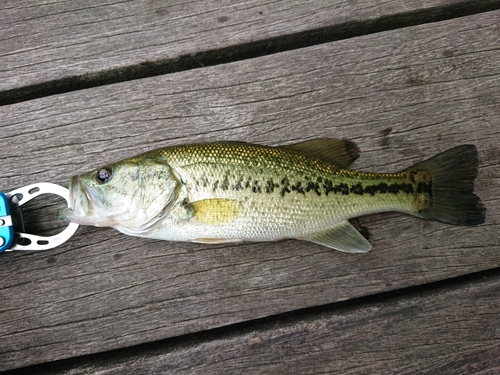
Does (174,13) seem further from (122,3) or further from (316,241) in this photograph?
(316,241)

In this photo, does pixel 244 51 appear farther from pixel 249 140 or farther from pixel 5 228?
pixel 5 228

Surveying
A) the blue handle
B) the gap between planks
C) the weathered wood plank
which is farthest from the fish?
the gap between planks

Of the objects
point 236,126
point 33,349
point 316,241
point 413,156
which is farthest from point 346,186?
point 33,349

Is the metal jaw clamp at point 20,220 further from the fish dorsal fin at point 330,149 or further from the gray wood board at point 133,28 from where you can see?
the fish dorsal fin at point 330,149

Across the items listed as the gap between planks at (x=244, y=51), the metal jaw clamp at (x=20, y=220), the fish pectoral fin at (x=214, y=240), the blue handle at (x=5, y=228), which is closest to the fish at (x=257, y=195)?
the fish pectoral fin at (x=214, y=240)

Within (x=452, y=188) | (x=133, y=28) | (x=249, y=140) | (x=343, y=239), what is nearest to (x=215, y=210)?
(x=249, y=140)

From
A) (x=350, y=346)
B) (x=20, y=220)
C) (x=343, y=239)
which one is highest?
(x=20, y=220)

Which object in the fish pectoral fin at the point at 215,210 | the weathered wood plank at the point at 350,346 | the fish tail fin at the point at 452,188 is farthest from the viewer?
the weathered wood plank at the point at 350,346
